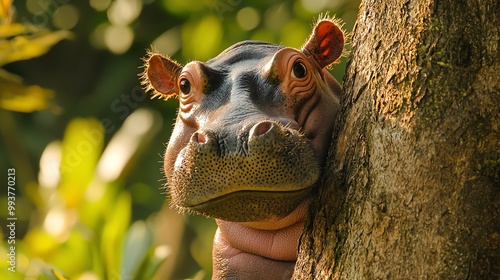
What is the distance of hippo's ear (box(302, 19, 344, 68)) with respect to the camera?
120 inches

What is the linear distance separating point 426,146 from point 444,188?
0.10 m

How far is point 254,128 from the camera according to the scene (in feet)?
7.53

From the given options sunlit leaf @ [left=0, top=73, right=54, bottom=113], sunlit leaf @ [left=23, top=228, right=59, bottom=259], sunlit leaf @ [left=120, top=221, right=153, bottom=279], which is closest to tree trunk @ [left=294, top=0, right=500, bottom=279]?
sunlit leaf @ [left=120, top=221, right=153, bottom=279]

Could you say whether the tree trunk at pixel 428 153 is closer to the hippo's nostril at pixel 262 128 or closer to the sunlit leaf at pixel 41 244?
the hippo's nostril at pixel 262 128

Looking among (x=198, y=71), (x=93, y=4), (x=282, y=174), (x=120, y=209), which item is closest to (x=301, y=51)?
(x=198, y=71)

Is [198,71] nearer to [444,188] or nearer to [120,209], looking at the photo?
[444,188]

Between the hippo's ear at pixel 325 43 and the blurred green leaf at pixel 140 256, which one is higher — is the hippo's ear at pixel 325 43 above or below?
above

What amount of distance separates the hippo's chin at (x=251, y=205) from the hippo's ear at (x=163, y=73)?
0.93 m

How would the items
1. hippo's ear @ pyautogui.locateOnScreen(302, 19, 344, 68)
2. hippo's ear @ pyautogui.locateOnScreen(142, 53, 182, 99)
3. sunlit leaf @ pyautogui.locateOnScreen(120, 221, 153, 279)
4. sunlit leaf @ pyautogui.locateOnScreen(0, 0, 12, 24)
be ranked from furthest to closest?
sunlit leaf @ pyautogui.locateOnScreen(120, 221, 153, 279) → sunlit leaf @ pyautogui.locateOnScreen(0, 0, 12, 24) → hippo's ear @ pyautogui.locateOnScreen(142, 53, 182, 99) → hippo's ear @ pyautogui.locateOnScreen(302, 19, 344, 68)

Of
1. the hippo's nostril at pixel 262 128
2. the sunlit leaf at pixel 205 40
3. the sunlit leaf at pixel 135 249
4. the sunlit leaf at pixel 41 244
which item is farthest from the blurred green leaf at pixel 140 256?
the sunlit leaf at pixel 205 40

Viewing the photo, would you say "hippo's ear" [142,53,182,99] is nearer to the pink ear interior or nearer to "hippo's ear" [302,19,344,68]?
the pink ear interior

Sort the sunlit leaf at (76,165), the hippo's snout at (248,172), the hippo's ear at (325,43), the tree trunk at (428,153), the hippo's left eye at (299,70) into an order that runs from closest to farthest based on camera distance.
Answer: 1. the tree trunk at (428,153)
2. the hippo's snout at (248,172)
3. the hippo's left eye at (299,70)
4. the hippo's ear at (325,43)
5. the sunlit leaf at (76,165)

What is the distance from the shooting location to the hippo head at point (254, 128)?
7.55 feet

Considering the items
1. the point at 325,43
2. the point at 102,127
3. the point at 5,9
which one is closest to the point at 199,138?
the point at 325,43
